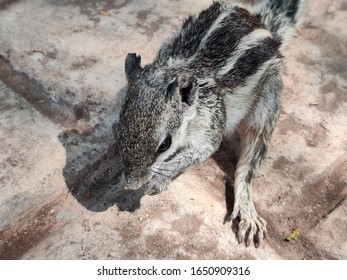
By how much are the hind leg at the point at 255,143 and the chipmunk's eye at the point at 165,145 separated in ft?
2.67

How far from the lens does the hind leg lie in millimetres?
3207

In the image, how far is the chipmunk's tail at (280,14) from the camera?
3.61m

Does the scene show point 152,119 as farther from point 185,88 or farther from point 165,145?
point 185,88

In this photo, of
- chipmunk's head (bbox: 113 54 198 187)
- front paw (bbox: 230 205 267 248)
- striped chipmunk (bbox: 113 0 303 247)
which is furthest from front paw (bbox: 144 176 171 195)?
front paw (bbox: 230 205 267 248)

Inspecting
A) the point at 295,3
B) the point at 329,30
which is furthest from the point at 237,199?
the point at 329,30

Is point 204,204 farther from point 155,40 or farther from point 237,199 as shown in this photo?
point 155,40

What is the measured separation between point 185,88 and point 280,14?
1.39 m

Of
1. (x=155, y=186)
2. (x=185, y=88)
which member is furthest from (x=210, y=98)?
(x=155, y=186)

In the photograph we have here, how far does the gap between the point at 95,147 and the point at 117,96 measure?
0.55m

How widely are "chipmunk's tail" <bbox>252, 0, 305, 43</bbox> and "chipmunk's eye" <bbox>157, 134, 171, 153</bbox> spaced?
4.98 feet

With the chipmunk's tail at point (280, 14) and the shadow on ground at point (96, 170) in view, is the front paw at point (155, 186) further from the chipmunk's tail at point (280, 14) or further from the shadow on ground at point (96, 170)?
the chipmunk's tail at point (280, 14)

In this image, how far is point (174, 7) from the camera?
4.67 metres

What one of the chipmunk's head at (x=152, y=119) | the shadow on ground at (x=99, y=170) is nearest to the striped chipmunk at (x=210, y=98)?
the chipmunk's head at (x=152, y=119)

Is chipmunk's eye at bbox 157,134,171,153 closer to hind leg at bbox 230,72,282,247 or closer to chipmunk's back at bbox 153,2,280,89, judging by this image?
chipmunk's back at bbox 153,2,280,89
